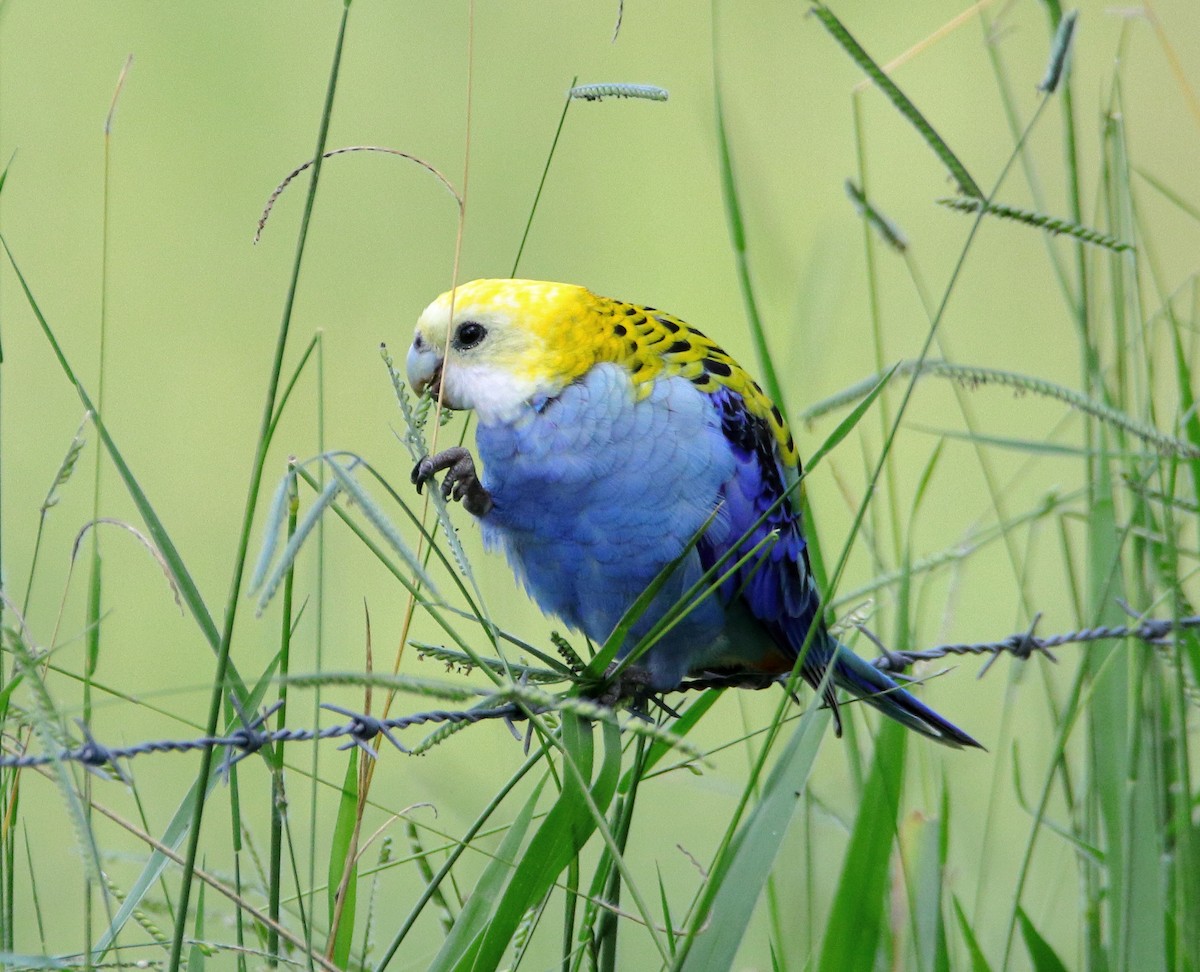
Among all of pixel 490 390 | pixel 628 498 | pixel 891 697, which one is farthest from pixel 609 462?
pixel 891 697

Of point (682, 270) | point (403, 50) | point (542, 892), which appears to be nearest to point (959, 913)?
point (542, 892)

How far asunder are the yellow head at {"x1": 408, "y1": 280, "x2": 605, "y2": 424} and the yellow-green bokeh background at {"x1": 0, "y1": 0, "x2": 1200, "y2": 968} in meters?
2.37

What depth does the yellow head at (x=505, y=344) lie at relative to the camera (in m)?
1.97

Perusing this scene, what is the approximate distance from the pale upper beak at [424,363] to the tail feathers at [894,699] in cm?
81

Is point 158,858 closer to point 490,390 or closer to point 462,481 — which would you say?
point 462,481

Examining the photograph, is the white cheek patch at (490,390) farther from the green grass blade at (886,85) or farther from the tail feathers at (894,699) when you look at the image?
the green grass blade at (886,85)

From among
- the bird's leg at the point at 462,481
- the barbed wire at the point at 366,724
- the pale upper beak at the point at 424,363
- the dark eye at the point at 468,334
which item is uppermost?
the dark eye at the point at 468,334

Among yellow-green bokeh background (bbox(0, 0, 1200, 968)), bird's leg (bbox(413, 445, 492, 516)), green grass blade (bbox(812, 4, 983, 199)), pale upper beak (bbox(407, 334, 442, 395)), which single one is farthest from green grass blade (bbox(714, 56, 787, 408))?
yellow-green bokeh background (bbox(0, 0, 1200, 968))

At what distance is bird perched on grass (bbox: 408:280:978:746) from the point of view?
6.39 ft

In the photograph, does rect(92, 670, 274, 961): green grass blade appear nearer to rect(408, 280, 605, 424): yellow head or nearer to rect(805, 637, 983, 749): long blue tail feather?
rect(408, 280, 605, 424): yellow head

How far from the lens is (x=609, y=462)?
76.2 inches

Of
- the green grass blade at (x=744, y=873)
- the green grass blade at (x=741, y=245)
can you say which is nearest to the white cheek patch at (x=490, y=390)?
the green grass blade at (x=741, y=245)

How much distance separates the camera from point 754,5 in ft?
20.6

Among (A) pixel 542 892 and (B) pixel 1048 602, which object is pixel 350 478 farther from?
(B) pixel 1048 602
